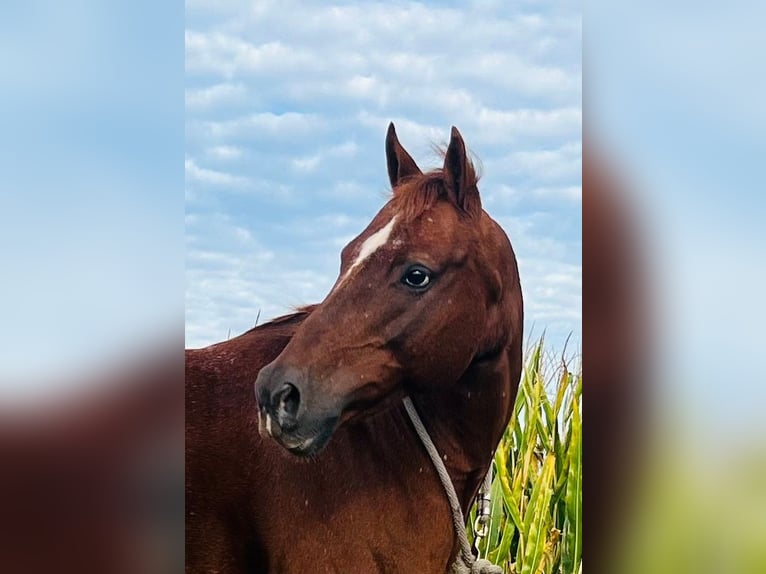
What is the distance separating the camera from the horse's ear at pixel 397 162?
1.67m

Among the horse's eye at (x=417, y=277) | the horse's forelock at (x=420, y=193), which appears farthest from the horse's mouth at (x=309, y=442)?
the horse's forelock at (x=420, y=193)

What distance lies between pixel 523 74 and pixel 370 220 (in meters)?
0.38

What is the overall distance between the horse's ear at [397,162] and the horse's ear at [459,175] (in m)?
0.06

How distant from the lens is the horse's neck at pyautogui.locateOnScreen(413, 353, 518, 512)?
167 cm

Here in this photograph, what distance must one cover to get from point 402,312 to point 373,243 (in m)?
0.13

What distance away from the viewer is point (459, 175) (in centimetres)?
164

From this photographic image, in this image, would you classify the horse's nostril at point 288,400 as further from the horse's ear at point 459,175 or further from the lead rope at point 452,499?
the horse's ear at point 459,175

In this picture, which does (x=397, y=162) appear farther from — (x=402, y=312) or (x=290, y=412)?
(x=290, y=412)

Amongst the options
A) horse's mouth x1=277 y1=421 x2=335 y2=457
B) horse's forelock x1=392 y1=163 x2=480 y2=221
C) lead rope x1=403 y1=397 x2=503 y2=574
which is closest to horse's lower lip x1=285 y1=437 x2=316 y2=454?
horse's mouth x1=277 y1=421 x2=335 y2=457

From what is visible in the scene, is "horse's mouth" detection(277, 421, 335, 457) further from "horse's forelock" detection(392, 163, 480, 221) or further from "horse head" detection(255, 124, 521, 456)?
"horse's forelock" detection(392, 163, 480, 221)
